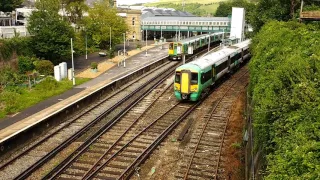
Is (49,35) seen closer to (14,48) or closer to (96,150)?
(14,48)

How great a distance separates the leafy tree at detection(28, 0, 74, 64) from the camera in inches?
1500

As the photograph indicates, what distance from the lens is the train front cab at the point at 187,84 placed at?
21906 millimetres

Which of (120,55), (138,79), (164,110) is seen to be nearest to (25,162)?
(164,110)

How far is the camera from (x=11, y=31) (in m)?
40.0

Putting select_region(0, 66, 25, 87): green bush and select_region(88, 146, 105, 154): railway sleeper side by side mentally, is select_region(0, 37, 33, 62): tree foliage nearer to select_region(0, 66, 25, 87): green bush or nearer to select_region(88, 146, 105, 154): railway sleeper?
select_region(0, 66, 25, 87): green bush

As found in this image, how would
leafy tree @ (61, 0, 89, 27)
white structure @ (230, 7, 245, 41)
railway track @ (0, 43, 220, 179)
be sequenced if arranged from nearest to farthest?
1. railway track @ (0, 43, 220, 179)
2. leafy tree @ (61, 0, 89, 27)
3. white structure @ (230, 7, 245, 41)

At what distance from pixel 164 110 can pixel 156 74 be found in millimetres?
13376

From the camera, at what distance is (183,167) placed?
14156 mm

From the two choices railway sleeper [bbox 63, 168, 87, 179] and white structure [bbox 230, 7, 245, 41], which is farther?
white structure [bbox 230, 7, 245, 41]

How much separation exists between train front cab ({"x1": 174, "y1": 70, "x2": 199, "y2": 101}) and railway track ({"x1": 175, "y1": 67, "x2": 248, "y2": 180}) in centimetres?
174

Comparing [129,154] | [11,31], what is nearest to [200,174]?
[129,154]

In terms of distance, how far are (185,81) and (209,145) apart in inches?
262

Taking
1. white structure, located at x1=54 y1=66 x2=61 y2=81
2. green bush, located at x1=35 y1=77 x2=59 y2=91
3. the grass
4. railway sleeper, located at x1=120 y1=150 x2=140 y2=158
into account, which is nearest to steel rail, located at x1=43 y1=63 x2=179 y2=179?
railway sleeper, located at x1=120 y1=150 x2=140 y2=158

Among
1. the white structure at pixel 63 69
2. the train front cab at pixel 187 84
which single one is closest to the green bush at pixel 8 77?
the white structure at pixel 63 69
